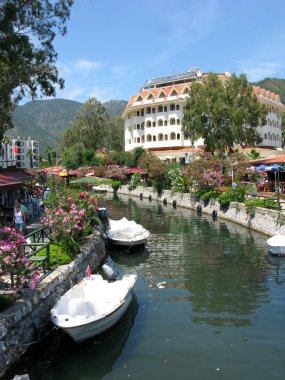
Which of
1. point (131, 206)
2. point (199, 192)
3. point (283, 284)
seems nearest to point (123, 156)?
point (131, 206)

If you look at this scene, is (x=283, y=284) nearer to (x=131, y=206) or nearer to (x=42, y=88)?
(x=42, y=88)

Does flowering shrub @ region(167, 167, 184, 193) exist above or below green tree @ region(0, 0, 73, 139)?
below

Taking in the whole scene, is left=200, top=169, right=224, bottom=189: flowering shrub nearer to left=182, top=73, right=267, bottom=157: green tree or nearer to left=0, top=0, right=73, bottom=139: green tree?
left=182, top=73, right=267, bottom=157: green tree

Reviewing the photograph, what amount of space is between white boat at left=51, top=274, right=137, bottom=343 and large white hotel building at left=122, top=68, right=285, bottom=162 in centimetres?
6019

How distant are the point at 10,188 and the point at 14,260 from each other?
11462 mm

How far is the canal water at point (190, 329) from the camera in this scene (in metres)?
10.7

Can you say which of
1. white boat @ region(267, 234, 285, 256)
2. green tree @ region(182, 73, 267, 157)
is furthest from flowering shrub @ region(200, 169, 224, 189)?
white boat @ region(267, 234, 285, 256)

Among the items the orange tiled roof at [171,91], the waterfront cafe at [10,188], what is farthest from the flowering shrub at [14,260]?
the orange tiled roof at [171,91]

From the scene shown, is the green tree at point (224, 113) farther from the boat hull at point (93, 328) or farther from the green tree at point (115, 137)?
the green tree at point (115, 137)

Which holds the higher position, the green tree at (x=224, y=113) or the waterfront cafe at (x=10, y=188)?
the green tree at (x=224, y=113)

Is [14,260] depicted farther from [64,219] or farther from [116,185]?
[116,185]

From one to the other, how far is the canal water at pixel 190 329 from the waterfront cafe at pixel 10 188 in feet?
22.8

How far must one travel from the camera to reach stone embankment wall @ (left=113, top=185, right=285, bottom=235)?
26.8 meters

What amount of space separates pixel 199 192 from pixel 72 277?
95.6 feet
